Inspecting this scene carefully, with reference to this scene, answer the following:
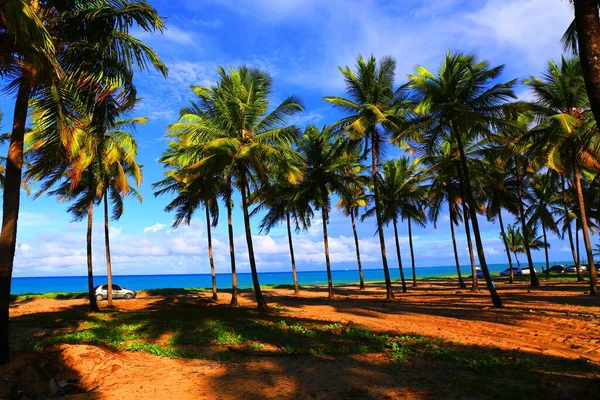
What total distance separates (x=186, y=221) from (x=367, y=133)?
1498cm

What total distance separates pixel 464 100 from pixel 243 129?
10.0 meters

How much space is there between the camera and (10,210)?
7914 millimetres

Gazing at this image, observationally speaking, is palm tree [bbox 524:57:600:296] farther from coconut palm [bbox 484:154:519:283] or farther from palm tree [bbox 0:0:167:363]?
palm tree [bbox 0:0:167:363]

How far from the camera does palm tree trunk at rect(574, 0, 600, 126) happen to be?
5.27 meters

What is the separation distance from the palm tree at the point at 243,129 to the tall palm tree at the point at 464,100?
5894 millimetres

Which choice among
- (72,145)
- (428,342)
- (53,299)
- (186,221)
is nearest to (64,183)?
(186,221)

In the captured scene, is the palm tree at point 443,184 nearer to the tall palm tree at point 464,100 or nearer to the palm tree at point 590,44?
the tall palm tree at point 464,100

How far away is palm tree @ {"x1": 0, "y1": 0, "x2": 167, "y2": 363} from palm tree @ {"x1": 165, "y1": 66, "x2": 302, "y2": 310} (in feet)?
21.3

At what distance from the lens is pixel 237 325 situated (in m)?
13.0

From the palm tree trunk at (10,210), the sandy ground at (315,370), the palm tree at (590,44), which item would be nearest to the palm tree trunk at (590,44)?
the palm tree at (590,44)

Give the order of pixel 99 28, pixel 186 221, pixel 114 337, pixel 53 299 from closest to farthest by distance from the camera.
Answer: pixel 99 28 < pixel 114 337 < pixel 186 221 < pixel 53 299

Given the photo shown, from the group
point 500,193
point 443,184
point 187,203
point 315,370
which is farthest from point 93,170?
point 500,193

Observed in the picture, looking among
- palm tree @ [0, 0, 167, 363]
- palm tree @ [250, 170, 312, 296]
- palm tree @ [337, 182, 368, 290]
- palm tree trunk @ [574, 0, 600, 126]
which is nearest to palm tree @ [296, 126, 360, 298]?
palm tree @ [250, 170, 312, 296]

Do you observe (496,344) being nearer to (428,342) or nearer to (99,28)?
(428,342)
